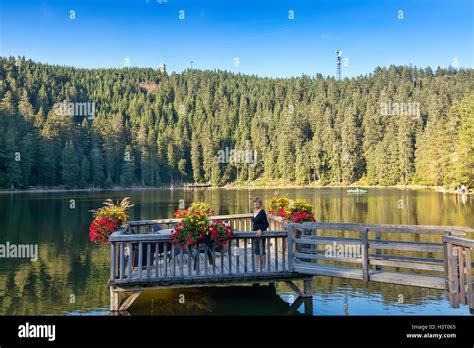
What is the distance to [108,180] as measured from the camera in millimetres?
125750

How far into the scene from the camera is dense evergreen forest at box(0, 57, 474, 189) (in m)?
97.6

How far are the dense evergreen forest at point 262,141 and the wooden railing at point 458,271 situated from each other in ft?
200

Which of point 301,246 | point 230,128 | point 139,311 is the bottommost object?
point 139,311

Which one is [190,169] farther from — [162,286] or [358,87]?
[162,286]

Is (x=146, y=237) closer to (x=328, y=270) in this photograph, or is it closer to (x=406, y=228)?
(x=328, y=270)

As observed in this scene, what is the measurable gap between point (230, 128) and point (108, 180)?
71.7 m

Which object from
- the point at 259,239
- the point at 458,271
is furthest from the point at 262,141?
the point at 458,271

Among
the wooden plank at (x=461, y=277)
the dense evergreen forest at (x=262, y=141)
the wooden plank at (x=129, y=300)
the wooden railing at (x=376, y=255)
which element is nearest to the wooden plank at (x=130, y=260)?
the wooden plank at (x=129, y=300)

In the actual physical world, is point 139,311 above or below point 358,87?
below

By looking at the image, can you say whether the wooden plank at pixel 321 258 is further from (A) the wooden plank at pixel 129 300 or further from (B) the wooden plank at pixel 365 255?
(A) the wooden plank at pixel 129 300

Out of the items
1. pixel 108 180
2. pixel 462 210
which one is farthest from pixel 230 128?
pixel 462 210

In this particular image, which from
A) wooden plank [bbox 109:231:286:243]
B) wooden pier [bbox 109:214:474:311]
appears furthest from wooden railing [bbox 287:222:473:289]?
wooden plank [bbox 109:231:286:243]

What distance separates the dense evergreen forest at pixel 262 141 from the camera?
320ft

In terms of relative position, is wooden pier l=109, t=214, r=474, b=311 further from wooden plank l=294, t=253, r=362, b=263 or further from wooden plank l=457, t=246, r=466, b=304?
wooden plank l=457, t=246, r=466, b=304
